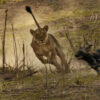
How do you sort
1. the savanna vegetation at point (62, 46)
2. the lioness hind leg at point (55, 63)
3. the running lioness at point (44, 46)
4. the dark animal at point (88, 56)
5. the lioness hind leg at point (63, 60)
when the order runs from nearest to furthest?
1. the savanna vegetation at point (62, 46)
2. the lioness hind leg at point (63, 60)
3. the dark animal at point (88, 56)
4. the lioness hind leg at point (55, 63)
5. the running lioness at point (44, 46)

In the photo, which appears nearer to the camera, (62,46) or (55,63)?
(55,63)

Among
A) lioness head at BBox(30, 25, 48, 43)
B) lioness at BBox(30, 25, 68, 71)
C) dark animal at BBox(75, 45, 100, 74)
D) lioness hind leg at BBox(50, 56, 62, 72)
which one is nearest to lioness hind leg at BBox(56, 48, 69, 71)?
lioness at BBox(30, 25, 68, 71)

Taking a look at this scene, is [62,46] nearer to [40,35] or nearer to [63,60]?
[40,35]

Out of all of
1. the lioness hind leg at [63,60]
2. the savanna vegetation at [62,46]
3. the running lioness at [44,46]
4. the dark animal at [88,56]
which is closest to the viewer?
the savanna vegetation at [62,46]

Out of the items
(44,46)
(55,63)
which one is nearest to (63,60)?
(55,63)

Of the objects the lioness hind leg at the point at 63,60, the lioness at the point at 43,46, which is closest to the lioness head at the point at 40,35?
the lioness at the point at 43,46

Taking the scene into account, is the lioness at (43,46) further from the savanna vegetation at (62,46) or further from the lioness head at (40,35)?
the savanna vegetation at (62,46)

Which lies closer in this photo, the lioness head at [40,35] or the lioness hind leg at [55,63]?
the lioness hind leg at [55,63]

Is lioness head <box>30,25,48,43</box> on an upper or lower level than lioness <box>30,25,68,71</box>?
upper

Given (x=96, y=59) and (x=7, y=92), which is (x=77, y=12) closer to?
(x=96, y=59)

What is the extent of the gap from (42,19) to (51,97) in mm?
8653

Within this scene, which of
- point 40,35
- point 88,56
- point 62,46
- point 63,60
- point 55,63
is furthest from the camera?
point 62,46

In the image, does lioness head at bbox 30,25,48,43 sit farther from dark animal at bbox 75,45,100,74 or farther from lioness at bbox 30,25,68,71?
dark animal at bbox 75,45,100,74

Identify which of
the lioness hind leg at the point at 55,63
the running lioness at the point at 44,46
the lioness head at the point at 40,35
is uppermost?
the lioness head at the point at 40,35
